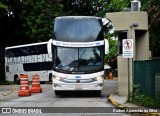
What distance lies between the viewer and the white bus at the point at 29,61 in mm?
41791

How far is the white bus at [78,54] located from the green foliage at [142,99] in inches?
137

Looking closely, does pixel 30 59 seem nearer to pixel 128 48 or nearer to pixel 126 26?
pixel 126 26

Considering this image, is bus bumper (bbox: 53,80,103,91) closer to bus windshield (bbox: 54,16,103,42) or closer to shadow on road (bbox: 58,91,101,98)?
shadow on road (bbox: 58,91,101,98)

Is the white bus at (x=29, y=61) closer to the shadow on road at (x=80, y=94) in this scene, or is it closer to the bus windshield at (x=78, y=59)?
the shadow on road at (x=80, y=94)

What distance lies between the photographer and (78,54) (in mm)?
22844

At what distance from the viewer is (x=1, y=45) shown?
176 feet

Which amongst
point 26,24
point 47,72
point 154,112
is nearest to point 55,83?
point 154,112

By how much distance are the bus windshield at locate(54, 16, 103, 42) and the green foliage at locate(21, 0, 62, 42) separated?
84.1 ft

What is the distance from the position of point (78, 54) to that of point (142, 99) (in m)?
5.98

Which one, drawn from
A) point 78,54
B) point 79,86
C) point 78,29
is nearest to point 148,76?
point 79,86

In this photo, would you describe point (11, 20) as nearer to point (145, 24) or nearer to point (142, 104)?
point (145, 24)

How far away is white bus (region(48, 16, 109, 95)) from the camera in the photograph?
22.3 m

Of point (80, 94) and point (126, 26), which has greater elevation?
point (126, 26)

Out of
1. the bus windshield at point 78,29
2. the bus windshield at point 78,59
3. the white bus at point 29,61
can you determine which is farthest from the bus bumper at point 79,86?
the white bus at point 29,61
